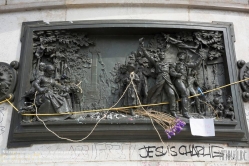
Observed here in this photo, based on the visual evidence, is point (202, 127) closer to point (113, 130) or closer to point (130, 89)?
point (130, 89)

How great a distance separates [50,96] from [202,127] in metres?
3.02

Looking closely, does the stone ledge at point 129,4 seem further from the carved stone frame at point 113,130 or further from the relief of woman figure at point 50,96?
the relief of woman figure at point 50,96

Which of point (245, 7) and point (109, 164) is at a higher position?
point (245, 7)

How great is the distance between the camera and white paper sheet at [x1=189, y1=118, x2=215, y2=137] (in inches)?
201

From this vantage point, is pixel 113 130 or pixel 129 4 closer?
pixel 113 130

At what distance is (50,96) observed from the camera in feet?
17.8

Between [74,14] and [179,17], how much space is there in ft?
8.08

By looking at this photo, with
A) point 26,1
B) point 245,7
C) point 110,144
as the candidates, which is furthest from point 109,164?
point 245,7

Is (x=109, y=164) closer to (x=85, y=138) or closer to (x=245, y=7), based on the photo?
(x=85, y=138)

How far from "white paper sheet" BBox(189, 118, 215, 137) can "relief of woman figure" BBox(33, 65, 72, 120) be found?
2.43 metres

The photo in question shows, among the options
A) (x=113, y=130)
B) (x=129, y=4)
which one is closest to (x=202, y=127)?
(x=113, y=130)

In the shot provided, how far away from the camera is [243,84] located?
19.2 ft

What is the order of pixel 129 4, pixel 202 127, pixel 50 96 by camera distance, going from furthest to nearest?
pixel 129 4, pixel 50 96, pixel 202 127

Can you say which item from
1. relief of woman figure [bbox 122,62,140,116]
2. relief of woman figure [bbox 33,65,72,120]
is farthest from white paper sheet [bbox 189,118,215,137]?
relief of woman figure [bbox 33,65,72,120]
